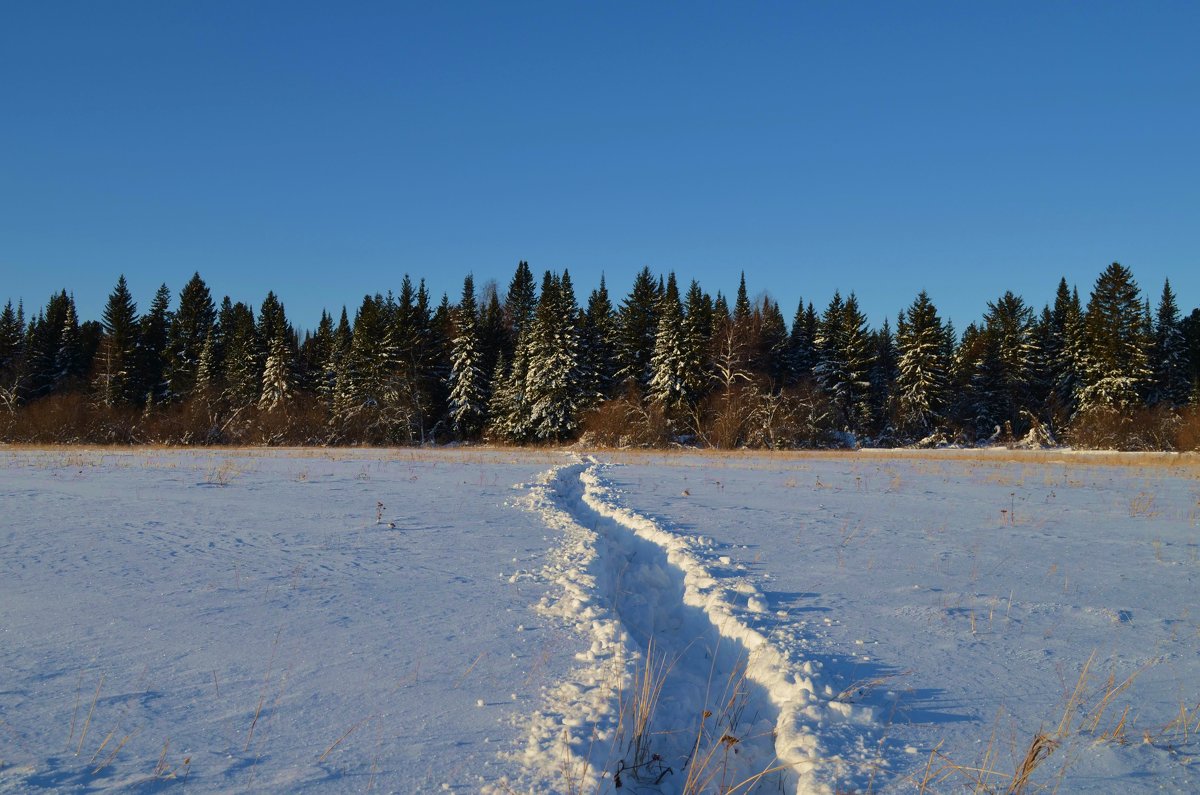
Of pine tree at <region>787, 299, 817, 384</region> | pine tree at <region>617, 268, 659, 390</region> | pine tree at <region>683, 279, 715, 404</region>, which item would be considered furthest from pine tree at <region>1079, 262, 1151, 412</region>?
pine tree at <region>617, 268, 659, 390</region>

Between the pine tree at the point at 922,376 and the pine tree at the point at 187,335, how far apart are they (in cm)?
5223

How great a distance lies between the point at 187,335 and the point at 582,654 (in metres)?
57.3

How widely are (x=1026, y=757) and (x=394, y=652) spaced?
11.3 feet

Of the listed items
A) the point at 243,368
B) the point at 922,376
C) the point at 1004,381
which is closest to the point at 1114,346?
the point at 1004,381

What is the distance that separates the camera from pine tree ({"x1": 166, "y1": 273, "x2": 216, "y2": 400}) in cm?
4956

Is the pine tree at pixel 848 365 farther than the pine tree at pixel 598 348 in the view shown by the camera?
Yes

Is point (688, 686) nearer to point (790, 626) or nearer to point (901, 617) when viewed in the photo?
point (790, 626)

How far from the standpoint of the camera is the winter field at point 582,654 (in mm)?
2844

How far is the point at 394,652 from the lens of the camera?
4.04 m

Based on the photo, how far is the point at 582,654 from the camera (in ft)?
14.0

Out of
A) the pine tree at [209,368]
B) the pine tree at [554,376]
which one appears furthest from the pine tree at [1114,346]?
the pine tree at [209,368]

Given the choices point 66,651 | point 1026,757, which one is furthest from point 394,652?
point 1026,757

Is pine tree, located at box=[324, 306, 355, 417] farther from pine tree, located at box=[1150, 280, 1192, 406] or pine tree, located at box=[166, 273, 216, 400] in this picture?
pine tree, located at box=[1150, 280, 1192, 406]

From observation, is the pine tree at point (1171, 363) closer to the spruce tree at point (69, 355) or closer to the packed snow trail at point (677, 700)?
the packed snow trail at point (677, 700)
